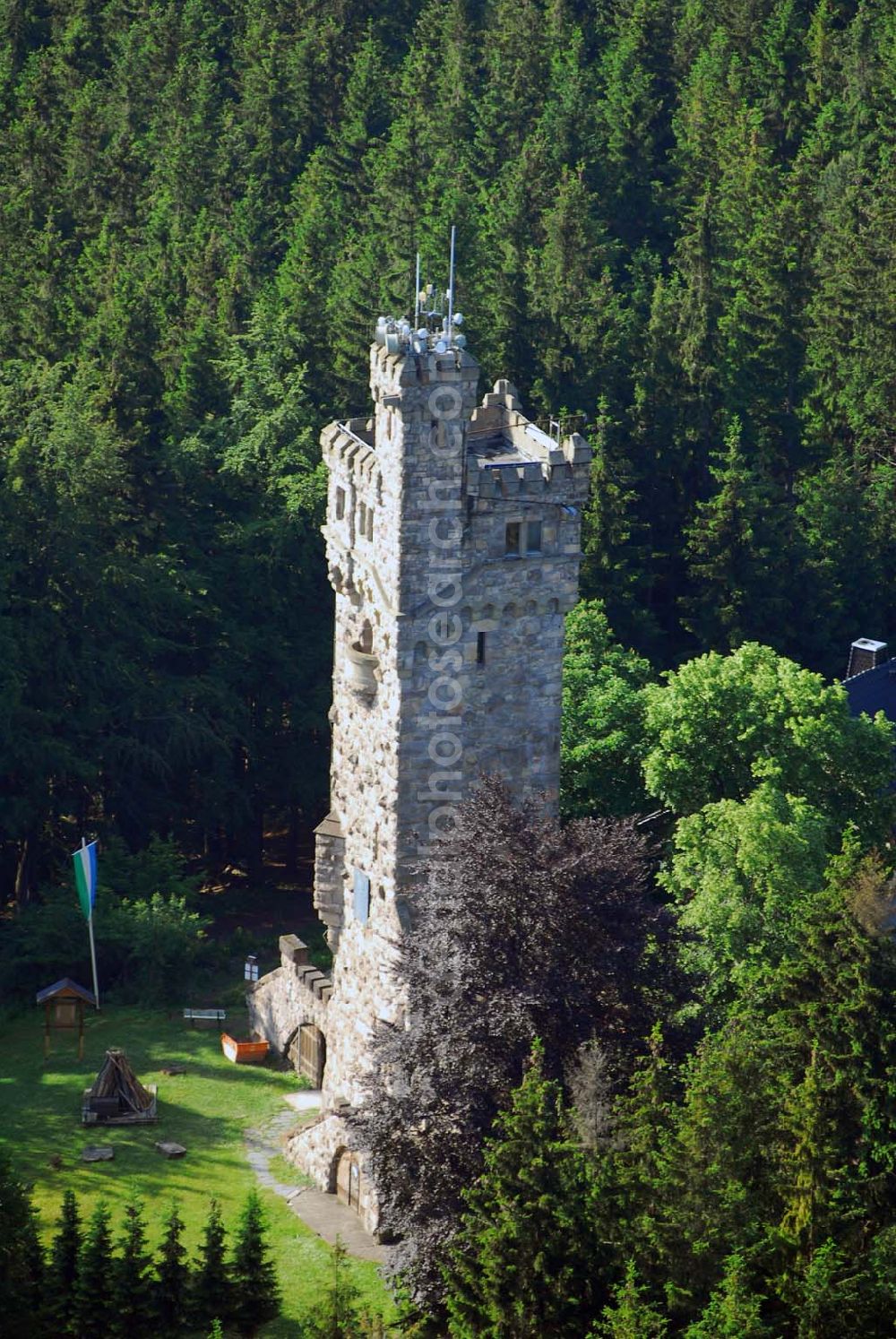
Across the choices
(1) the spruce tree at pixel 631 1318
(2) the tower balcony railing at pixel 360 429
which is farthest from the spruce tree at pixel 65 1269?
(2) the tower balcony railing at pixel 360 429

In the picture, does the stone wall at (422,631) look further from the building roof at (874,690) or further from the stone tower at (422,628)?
the building roof at (874,690)

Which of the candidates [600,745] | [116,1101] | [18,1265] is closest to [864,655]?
[600,745]

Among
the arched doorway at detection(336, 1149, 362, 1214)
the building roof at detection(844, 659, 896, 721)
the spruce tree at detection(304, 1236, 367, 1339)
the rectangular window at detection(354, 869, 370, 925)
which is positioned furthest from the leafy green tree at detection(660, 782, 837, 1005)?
the building roof at detection(844, 659, 896, 721)

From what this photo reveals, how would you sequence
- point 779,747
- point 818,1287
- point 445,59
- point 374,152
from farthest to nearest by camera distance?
1. point 445,59
2. point 374,152
3. point 779,747
4. point 818,1287

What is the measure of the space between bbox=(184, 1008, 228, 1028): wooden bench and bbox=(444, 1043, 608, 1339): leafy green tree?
54.1 feet

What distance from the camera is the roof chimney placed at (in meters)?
72.4

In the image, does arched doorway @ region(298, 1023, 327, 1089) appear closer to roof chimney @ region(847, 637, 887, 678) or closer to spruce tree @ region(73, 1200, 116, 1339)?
spruce tree @ region(73, 1200, 116, 1339)

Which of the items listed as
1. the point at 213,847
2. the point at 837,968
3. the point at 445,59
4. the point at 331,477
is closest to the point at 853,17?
the point at 445,59

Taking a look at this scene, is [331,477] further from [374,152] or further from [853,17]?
[853,17]

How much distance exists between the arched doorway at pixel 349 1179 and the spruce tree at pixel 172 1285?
5.51m

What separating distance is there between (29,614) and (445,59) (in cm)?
4855

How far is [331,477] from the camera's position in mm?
52531

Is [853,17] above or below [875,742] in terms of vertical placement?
above

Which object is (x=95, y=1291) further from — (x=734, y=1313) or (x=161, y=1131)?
(x=734, y=1313)
